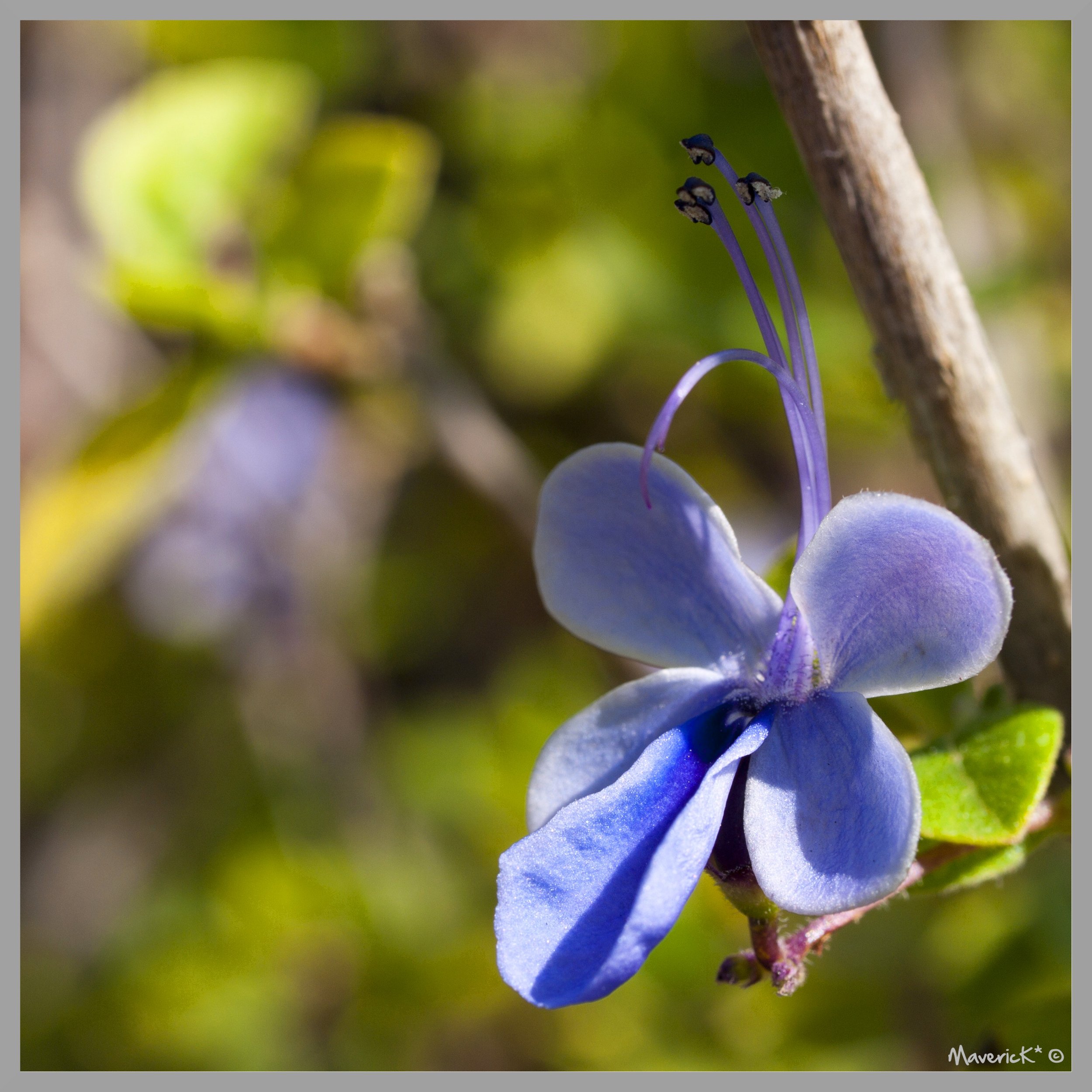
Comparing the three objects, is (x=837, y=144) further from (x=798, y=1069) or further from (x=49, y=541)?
(x=798, y=1069)

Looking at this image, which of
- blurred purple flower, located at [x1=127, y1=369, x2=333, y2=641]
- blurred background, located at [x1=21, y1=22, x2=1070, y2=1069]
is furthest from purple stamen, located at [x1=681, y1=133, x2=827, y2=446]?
blurred purple flower, located at [x1=127, y1=369, x2=333, y2=641]

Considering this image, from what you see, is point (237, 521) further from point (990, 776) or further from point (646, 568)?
point (990, 776)

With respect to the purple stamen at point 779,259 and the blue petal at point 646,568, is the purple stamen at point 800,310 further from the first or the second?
the blue petal at point 646,568

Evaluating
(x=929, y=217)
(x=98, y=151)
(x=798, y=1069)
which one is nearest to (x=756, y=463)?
(x=798, y=1069)

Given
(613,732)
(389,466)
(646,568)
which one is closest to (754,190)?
(646,568)

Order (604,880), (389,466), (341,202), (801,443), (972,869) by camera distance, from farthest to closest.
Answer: (389,466) → (341,202) → (972,869) → (801,443) → (604,880)

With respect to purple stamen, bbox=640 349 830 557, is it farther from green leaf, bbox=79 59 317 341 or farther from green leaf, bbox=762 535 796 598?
green leaf, bbox=79 59 317 341

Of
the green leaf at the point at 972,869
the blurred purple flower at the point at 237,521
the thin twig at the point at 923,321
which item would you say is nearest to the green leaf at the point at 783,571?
the thin twig at the point at 923,321
